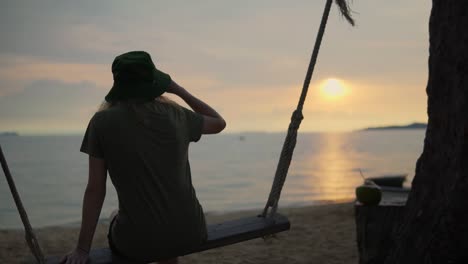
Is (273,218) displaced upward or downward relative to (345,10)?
downward

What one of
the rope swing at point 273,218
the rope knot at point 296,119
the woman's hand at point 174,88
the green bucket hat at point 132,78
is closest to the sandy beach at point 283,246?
the rope swing at point 273,218

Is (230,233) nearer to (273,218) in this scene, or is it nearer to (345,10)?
(273,218)

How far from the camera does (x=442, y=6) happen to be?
2414 mm

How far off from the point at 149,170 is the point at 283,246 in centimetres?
438

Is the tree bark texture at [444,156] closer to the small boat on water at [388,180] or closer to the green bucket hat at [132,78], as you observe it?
the green bucket hat at [132,78]

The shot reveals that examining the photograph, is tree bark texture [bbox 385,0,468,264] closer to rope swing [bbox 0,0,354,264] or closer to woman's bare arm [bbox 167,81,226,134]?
rope swing [bbox 0,0,354,264]

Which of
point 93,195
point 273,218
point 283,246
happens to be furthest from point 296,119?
point 283,246

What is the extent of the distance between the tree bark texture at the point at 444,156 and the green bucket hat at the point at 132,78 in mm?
1468

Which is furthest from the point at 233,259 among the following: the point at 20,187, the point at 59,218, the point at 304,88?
the point at 20,187

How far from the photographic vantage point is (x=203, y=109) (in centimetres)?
233

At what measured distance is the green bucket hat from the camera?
1.99m

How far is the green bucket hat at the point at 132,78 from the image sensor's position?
1991 mm

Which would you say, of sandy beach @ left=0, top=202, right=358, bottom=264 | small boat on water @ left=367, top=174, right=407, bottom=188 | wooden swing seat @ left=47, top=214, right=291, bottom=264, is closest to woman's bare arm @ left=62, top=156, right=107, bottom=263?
wooden swing seat @ left=47, top=214, right=291, bottom=264

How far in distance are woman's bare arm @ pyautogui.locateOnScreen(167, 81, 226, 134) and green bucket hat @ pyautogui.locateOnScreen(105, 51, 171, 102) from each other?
22 centimetres
